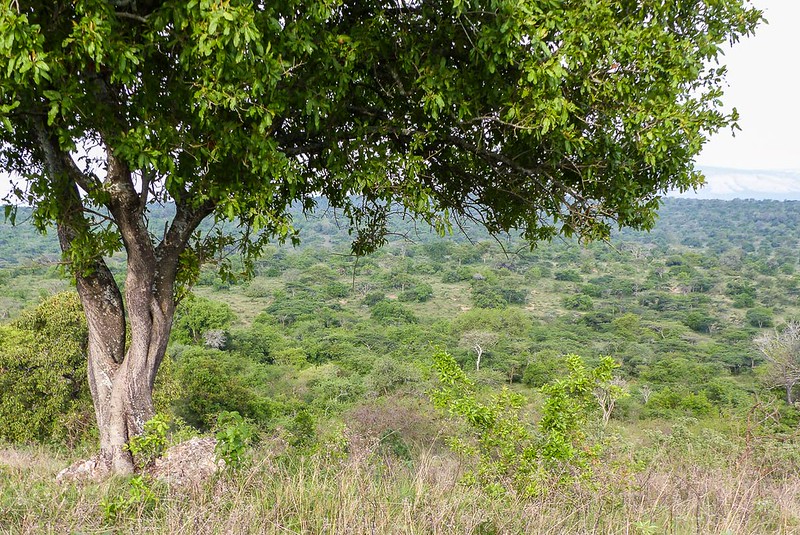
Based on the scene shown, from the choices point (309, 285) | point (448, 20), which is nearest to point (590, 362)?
point (448, 20)

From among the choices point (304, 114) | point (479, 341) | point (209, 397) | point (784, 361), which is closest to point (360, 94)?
point (304, 114)

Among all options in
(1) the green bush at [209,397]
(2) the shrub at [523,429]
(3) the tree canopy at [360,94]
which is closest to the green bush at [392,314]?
(1) the green bush at [209,397]

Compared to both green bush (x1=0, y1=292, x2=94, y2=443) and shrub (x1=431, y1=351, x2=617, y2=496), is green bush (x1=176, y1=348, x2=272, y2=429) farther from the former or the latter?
shrub (x1=431, y1=351, x2=617, y2=496)

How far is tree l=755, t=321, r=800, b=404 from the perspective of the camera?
30.6 m

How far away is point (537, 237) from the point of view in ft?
15.6

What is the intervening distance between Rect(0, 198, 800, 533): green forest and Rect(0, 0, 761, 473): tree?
52 centimetres

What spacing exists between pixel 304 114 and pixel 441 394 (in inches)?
101

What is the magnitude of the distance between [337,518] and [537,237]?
318cm

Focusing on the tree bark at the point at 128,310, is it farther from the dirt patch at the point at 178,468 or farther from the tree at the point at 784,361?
the tree at the point at 784,361

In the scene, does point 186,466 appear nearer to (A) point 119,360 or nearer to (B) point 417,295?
(A) point 119,360

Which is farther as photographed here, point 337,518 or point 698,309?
point 698,309

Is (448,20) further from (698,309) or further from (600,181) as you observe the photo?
(698,309)

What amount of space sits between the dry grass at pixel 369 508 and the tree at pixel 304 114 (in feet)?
4.67

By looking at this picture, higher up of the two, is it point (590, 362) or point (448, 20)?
point (448, 20)
